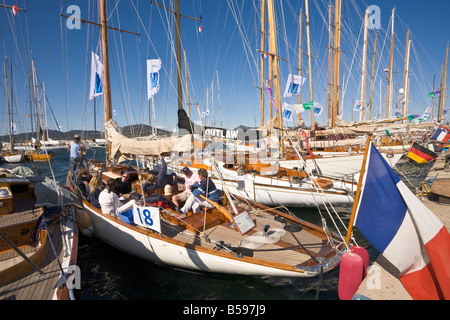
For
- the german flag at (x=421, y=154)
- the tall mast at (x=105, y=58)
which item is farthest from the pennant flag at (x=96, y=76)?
the german flag at (x=421, y=154)

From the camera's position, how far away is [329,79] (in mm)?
22422

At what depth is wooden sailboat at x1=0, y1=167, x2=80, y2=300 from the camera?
12.2 feet

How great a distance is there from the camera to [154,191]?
7.71 meters

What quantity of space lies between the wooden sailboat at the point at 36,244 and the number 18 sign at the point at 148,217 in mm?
1299

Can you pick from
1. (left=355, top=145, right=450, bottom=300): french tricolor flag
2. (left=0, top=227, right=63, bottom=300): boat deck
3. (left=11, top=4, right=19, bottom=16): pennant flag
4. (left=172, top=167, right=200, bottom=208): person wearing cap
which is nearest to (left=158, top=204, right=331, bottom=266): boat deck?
(left=172, top=167, right=200, bottom=208): person wearing cap

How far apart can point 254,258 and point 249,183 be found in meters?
5.91

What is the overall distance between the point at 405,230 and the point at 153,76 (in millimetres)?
8752

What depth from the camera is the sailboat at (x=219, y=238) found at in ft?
14.2

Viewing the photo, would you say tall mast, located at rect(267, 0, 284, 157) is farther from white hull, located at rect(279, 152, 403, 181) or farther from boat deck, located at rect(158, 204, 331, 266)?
boat deck, located at rect(158, 204, 331, 266)

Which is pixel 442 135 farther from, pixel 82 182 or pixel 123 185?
pixel 82 182

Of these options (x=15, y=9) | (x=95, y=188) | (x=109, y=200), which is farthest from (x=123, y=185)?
(x=15, y=9)

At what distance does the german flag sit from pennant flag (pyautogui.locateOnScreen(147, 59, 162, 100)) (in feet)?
45.0
